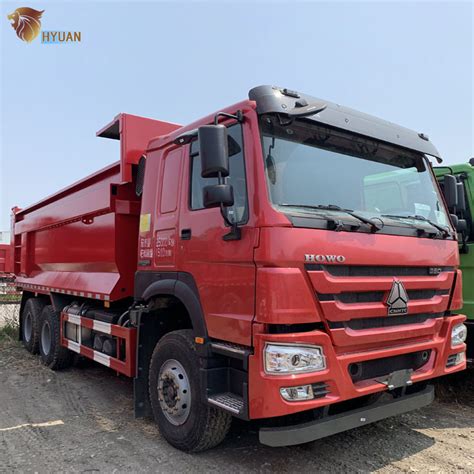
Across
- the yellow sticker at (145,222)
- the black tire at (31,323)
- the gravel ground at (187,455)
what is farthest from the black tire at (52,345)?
the yellow sticker at (145,222)

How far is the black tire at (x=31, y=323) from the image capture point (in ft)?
24.8

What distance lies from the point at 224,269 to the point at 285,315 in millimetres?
645

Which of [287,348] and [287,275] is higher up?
[287,275]

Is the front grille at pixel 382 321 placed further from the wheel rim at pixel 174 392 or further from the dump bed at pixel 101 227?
the dump bed at pixel 101 227

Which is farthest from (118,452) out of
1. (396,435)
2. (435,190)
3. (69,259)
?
(435,190)

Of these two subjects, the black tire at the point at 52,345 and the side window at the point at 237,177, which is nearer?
the side window at the point at 237,177

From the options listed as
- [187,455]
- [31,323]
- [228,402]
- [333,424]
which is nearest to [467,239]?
[333,424]

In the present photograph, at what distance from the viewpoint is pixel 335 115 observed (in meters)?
3.57

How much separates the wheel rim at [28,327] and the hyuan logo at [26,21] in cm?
490

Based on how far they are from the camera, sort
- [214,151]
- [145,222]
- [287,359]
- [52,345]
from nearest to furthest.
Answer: [287,359] < [214,151] < [145,222] < [52,345]

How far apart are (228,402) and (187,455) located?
0.87 m

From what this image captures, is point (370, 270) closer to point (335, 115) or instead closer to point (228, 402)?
point (335, 115)

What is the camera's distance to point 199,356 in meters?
3.50

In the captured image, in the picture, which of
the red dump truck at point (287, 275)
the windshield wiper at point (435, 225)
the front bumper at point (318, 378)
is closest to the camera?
the front bumper at point (318, 378)
